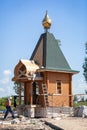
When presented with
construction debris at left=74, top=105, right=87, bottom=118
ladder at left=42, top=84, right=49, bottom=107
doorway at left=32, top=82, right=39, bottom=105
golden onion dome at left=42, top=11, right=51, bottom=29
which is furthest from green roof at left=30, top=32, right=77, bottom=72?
construction debris at left=74, top=105, right=87, bottom=118

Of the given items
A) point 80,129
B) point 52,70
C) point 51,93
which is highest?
point 52,70

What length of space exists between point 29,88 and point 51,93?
6.40 feet

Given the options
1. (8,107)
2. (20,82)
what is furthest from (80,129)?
(20,82)

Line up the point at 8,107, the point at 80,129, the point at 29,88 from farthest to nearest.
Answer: the point at 29,88 < the point at 8,107 < the point at 80,129

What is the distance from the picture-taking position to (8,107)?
19.3 meters

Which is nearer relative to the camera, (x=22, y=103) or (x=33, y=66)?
(x=33, y=66)

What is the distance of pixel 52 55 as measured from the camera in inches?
883

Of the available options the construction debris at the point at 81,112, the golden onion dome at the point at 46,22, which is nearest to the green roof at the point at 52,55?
the golden onion dome at the point at 46,22

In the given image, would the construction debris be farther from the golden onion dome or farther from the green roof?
the golden onion dome

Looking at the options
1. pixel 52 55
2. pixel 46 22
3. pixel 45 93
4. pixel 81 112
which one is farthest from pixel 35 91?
pixel 46 22

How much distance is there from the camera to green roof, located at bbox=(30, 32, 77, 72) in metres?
21.8

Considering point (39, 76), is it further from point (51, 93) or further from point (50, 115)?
point (50, 115)

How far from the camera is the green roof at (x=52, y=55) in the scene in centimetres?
2180

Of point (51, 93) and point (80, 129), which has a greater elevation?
point (51, 93)
